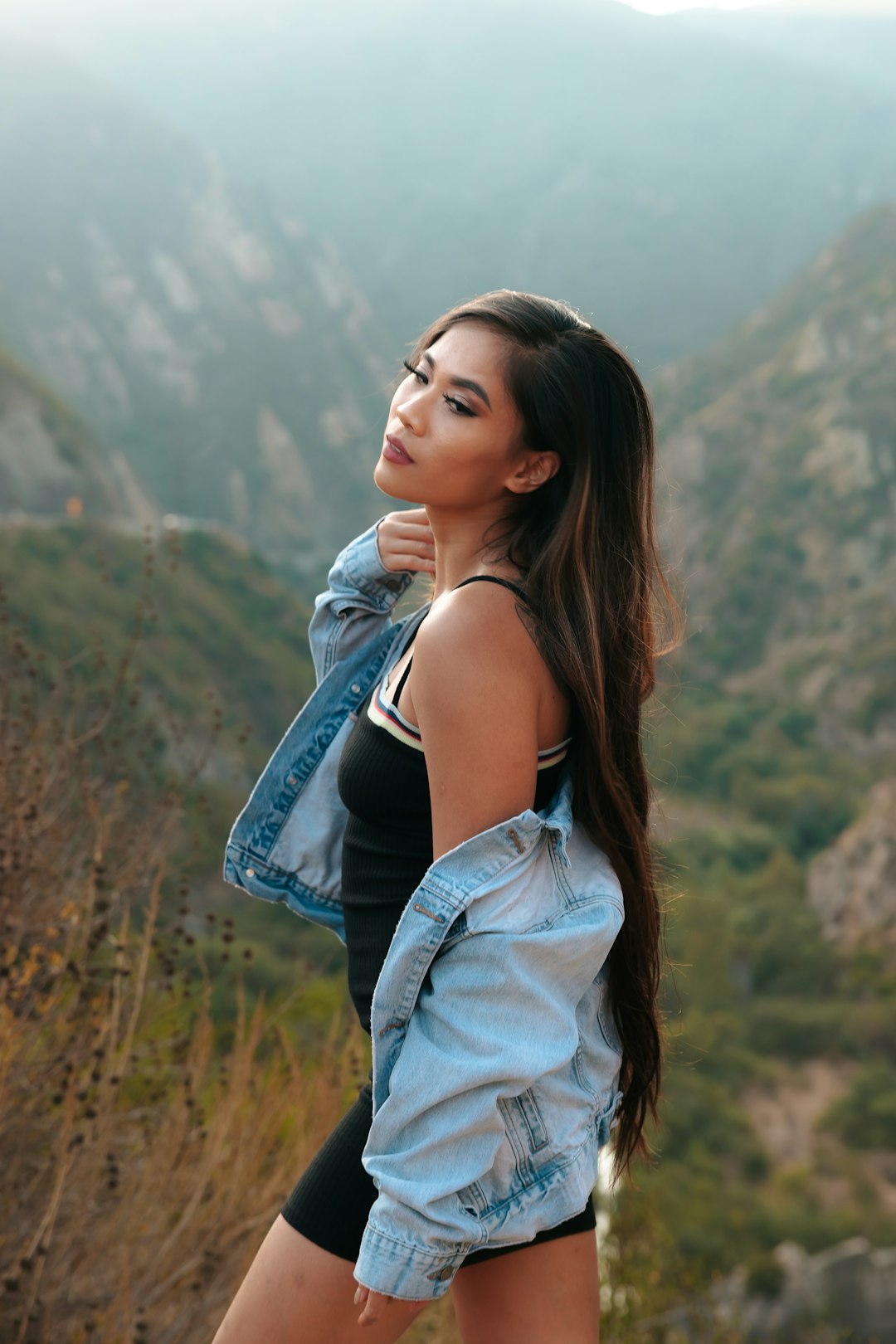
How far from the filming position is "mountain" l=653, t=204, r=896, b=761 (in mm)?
46031

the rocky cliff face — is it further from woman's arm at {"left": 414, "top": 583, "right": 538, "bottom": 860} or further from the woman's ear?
woman's arm at {"left": 414, "top": 583, "right": 538, "bottom": 860}

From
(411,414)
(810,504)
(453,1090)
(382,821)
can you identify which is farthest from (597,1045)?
(810,504)

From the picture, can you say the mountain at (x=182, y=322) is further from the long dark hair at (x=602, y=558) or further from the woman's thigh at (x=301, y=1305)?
the woman's thigh at (x=301, y=1305)

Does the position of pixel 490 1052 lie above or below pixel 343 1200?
above

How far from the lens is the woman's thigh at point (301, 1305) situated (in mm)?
1585

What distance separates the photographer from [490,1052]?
1.46m

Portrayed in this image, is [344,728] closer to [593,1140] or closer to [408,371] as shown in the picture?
[408,371]

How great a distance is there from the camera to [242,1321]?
63.3 inches

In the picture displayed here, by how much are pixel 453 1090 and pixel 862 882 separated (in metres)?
35.7

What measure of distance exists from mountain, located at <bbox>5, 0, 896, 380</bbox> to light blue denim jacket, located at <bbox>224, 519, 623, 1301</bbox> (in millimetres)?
89803

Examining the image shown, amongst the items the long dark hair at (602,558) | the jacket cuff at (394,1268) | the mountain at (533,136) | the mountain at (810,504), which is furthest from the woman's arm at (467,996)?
the mountain at (533,136)

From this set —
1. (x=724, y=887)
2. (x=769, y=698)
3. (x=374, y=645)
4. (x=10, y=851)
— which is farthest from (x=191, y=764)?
(x=769, y=698)

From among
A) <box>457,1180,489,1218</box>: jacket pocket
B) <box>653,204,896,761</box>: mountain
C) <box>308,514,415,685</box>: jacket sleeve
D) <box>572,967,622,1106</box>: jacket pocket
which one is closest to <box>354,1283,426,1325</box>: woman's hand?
<box>457,1180,489,1218</box>: jacket pocket

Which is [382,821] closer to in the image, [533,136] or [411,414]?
[411,414]
